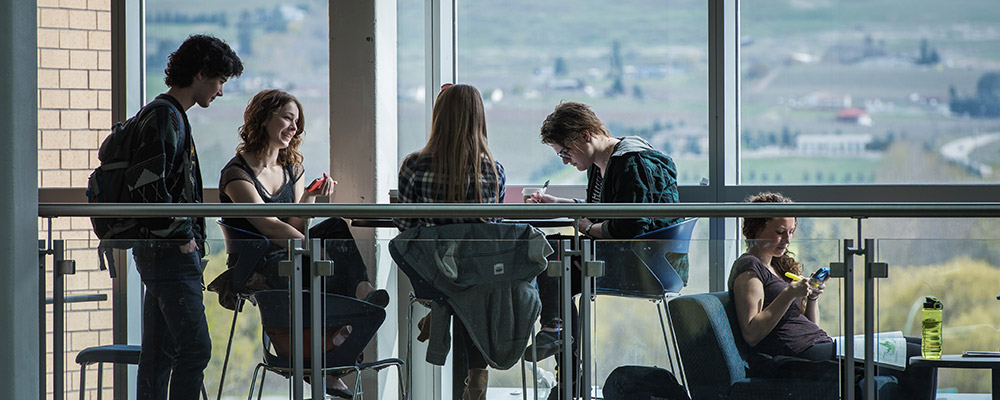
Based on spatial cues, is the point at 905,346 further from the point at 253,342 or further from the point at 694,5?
the point at 694,5

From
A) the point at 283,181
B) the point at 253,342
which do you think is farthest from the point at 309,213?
the point at 283,181

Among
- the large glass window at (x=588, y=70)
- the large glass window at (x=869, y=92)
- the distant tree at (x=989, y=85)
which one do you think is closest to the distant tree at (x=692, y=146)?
the large glass window at (x=588, y=70)

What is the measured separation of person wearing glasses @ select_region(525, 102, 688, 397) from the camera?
3.03 m

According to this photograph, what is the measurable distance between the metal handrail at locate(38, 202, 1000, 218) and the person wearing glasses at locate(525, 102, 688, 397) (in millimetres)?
231

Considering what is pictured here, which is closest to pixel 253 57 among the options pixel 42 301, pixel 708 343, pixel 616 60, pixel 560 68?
pixel 560 68

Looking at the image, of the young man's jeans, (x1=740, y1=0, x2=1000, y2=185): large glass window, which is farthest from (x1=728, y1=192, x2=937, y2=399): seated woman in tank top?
(x1=740, y1=0, x2=1000, y2=185): large glass window

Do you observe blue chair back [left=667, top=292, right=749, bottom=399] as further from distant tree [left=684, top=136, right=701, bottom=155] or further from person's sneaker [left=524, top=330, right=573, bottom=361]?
distant tree [left=684, top=136, right=701, bottom=155]

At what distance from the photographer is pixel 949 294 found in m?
2.92

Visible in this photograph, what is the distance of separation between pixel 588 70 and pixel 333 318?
2931 mm

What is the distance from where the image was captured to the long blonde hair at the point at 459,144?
3.58 meters

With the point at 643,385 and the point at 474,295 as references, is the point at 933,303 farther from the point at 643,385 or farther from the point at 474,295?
the point at 474,295

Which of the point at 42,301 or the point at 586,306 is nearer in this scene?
the point at 586,306

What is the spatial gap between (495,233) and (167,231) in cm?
113

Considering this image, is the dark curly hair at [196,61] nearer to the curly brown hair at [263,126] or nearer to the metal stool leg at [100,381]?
the curly brown hair at [263,126]
